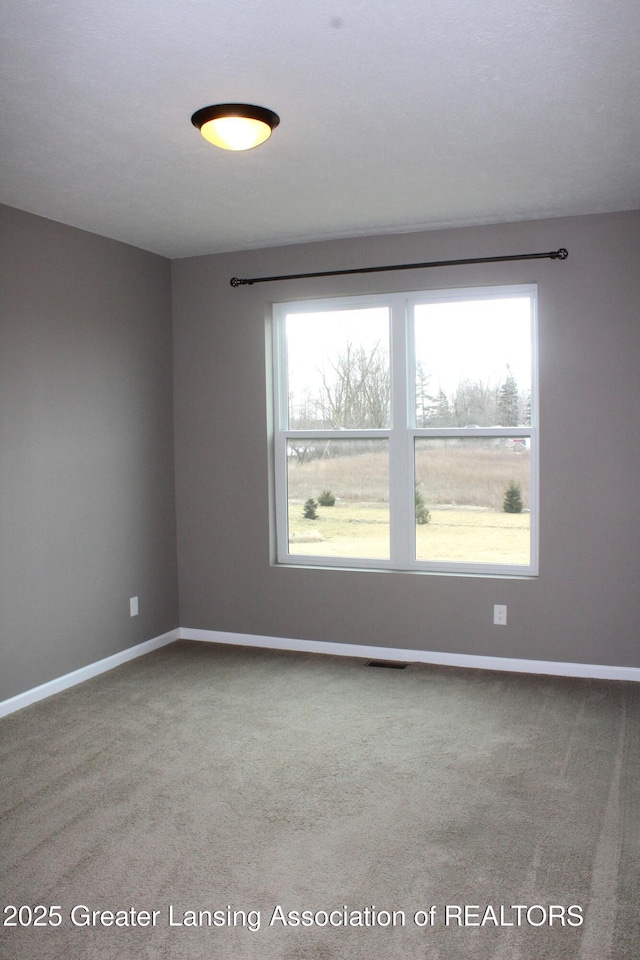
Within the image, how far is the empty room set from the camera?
7.72 ft

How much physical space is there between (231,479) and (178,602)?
0.94 metres

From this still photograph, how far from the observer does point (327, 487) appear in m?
5.09

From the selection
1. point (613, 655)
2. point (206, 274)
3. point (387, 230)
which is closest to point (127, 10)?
point (387, 230)

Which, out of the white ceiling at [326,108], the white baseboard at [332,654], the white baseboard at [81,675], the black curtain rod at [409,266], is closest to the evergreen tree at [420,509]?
the white baseboard at [332,654]

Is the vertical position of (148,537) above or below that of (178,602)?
above

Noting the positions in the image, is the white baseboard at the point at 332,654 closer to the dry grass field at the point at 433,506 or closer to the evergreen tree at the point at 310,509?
the dry grass field at the point at 433,506

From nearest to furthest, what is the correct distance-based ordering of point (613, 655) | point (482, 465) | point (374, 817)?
point (374, 817) → point (613, 655) → point (482, 465)

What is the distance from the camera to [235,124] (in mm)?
2834

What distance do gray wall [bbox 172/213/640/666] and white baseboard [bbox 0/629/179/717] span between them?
1.13 feet

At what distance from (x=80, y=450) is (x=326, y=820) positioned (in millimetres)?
2573

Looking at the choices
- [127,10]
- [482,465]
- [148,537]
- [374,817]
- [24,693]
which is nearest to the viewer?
[127,10]

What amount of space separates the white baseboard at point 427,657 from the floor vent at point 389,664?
0.16 ft

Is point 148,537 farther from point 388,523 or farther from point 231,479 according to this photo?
point 388,523

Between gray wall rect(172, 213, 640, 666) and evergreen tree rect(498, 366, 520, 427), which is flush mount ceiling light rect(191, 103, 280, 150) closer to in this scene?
gray wall rect(172, 213, 640, 666)
